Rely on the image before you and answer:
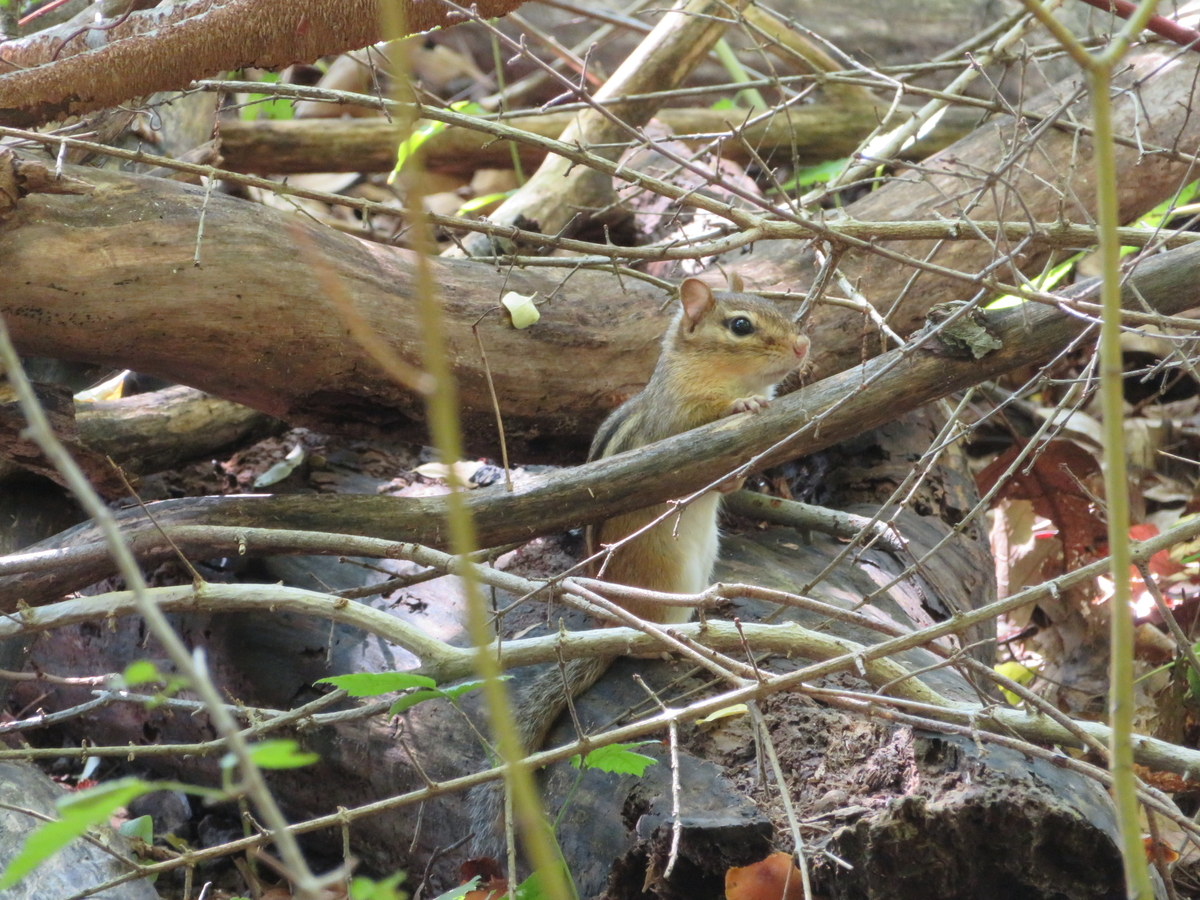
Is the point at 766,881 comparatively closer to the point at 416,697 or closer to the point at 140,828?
the point at 416,697

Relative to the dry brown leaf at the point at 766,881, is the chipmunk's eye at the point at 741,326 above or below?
above

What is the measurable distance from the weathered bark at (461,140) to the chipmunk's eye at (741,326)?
6.38 ft

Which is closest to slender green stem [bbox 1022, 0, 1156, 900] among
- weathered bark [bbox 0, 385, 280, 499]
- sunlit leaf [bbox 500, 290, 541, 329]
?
sunlit leaf [bbox 500, 290, 541, 329]

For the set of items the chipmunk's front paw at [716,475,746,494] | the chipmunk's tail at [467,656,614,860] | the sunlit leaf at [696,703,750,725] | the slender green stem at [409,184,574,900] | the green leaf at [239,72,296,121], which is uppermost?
the slender green stem at [409,184,574,900]

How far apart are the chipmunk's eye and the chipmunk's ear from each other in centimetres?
12

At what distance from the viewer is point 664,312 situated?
14.8ft

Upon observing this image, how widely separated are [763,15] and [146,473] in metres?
4.62

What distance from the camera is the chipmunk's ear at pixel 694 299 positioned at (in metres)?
4.08

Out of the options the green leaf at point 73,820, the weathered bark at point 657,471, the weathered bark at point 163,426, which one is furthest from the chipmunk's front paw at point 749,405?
the green leaf at point 73,820

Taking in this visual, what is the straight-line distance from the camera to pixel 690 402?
4078 millimetres

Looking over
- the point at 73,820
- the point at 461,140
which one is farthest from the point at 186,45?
the point at 461,140

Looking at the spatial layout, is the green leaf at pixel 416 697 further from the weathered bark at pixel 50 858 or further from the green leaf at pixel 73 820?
the green leaf at pixel 73 820

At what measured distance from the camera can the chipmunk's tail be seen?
2.97 meters

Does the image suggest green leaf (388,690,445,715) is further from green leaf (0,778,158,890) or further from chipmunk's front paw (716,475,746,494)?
chipmunk's front paw (716,475,746,494)
